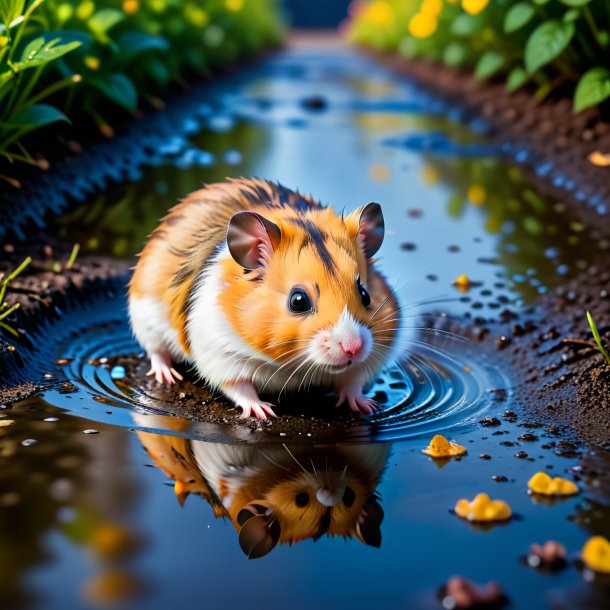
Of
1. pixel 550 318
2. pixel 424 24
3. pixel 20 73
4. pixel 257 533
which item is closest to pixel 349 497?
pixel 257 533

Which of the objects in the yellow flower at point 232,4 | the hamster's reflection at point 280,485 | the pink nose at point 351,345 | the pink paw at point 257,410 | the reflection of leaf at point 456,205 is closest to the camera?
the hamster's reflection at point 280,485

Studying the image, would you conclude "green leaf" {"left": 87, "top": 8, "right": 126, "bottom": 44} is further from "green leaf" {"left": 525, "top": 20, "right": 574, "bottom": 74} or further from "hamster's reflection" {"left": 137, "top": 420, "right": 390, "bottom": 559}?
"hamster's reflection" {"left": 137, "top": 420, "right": 390, "bottom": 559}

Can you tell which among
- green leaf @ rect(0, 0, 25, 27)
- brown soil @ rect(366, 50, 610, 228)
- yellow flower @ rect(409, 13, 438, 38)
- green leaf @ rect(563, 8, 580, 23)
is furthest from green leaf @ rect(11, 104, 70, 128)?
yellow flower @ rect(409, 13, 438, 38)

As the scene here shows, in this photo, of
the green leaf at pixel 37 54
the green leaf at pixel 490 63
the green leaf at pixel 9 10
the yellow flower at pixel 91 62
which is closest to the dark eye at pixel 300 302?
the green leaf at pixel 37 54

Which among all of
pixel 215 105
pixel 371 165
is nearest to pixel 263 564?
pixel 371 165

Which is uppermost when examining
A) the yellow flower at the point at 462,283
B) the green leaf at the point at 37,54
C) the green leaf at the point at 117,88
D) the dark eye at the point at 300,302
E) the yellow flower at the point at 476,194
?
the green leaf at the point at 117,88

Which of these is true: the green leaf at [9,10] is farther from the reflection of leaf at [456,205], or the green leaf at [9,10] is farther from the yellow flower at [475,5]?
the yellow flower at [475,5]
